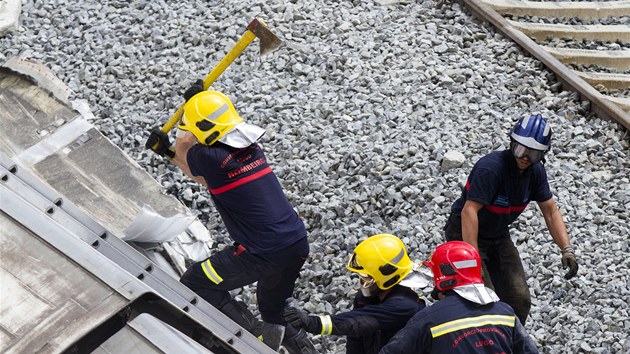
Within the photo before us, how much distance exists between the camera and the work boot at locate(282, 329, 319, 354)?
6449 millimetres

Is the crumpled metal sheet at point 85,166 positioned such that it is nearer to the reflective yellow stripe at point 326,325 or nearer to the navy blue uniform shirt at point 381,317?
the reflective yellow stripe at point 326,325

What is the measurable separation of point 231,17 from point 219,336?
503 cm

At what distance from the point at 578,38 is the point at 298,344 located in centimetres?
520

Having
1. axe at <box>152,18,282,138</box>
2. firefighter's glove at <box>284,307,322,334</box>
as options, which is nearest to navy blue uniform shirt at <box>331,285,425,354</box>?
firefighter's glove at <box>284,307,322,334</box>

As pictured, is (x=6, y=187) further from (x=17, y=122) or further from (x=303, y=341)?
(x=17, y=122)

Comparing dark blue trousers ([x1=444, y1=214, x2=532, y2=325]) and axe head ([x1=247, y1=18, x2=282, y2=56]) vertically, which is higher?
axe head ([x1=247, y1=18, x2=282, y2=56])

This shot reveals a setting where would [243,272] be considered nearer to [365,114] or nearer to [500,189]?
[500,189]

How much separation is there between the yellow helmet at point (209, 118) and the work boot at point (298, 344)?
141 cm

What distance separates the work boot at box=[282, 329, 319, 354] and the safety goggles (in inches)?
68.9

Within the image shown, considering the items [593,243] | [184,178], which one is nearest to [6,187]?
[184,178]

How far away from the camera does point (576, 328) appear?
267 inches

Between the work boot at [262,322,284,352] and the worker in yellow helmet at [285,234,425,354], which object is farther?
the work boot at [262,322,284,352]

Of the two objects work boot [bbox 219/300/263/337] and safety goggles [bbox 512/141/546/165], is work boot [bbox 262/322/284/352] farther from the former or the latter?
safety goggles [bbox 512/141/546/165]

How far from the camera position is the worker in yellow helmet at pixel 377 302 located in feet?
18.5
